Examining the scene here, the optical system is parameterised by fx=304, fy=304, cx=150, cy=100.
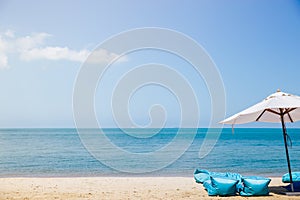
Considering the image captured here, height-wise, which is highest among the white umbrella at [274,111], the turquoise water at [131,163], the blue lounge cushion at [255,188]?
the turquoise water at [131,163]

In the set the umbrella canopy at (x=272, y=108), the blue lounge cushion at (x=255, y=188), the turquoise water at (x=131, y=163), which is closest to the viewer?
the umbrella canopy at (x=272, y=108)

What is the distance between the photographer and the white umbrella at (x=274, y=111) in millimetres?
5660

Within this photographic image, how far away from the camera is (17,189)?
7.28 meters

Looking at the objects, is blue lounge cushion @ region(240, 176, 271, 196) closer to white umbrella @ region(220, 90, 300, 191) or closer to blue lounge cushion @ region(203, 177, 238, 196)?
blue lounge cushion @ region(203, 177, 238, 196)

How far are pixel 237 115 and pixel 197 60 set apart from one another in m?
2.90

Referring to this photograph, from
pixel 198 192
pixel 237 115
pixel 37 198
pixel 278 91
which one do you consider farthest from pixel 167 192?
pixel 278 91

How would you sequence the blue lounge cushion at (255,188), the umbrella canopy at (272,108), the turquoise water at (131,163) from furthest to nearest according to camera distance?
the turquoise water at (131,163) < the blue lounge cushion at (255,188) < the umbrella canopy at (272,108)

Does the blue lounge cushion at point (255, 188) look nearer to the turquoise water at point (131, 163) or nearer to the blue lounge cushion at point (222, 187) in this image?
the blue lounge cushion at point (222, 187)

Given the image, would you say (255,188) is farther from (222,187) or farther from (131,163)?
(131,163)

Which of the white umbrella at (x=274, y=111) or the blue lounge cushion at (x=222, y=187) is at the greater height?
the white umbrella at (x=274, y=111)

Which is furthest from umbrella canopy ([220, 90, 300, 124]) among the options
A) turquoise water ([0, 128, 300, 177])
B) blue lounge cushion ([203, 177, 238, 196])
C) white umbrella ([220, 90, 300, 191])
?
turquoise water ([0, 128, 300, 177])

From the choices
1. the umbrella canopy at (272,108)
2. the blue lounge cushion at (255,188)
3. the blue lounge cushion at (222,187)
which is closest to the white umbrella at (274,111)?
the umbrella canopy at (272,108)

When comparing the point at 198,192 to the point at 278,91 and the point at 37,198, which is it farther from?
the point at 37,198

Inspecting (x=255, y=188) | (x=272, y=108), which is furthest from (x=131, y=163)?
(x=272, y=108)
